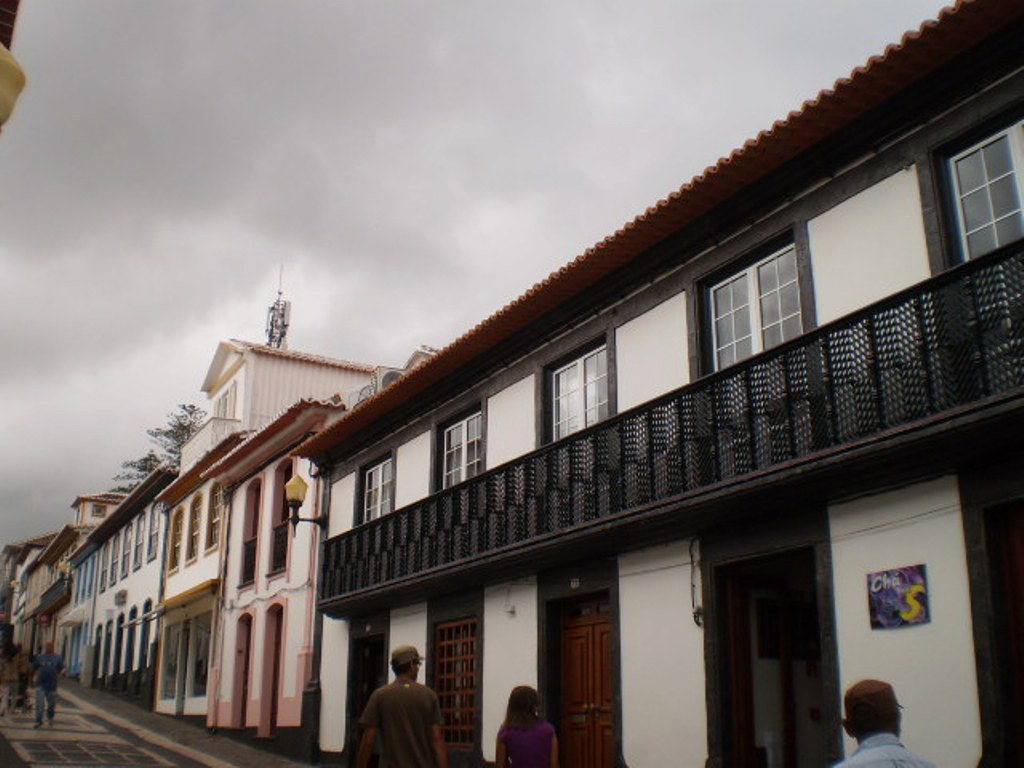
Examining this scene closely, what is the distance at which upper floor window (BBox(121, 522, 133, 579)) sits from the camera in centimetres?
3188

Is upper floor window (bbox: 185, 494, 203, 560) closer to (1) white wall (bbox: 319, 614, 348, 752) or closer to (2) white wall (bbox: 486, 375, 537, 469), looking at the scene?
(1) white wall (bbox: 319, 614, 348, 752)

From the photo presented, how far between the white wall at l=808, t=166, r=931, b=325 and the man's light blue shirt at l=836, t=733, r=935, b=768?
548 centimetres

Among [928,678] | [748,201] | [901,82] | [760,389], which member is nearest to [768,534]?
[760,389]

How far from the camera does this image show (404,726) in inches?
265

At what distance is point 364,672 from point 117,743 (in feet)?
13.3

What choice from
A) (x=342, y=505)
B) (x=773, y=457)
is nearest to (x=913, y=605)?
(x=773, y=457)

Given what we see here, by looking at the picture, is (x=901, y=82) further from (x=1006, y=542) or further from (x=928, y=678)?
(x=928, y=678)

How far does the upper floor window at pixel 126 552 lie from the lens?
105 ft

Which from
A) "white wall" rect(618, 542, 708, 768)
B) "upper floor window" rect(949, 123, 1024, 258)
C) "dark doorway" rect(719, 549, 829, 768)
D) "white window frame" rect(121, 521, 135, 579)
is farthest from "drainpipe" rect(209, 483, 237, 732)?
"upper floor window" rect(949, 123, 1024, 258)

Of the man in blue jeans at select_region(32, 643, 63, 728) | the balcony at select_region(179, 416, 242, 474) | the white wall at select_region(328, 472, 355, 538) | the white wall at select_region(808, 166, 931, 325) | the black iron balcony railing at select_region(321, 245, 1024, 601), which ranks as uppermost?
the balcony at select_region(179, 416, 242, 474)

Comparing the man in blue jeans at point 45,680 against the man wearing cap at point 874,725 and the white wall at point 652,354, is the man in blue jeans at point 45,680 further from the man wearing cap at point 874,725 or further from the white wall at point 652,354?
the man wearing cap at point 874,725

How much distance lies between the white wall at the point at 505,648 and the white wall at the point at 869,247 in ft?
17.0

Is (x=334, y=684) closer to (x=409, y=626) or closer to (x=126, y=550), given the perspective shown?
(x=409, y=626)

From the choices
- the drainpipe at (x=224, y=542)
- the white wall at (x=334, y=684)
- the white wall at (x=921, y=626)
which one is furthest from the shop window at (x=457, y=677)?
the drainpipe at (x=224, y=542)
